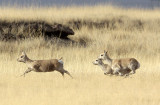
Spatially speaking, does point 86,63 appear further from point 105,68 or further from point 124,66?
point 124,66

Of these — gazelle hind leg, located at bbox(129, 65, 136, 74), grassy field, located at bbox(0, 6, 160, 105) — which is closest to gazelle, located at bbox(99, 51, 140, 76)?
gazelle hind leg, located at bbox(129, 65, 136, 74)

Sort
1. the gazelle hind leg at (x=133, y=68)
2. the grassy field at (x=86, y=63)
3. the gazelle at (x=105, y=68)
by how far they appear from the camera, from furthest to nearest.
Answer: the gazelle at (x=105, y=68) < the gazelle hind leg at (x=133, y=68) < the grassy field at (x=86, y=63)

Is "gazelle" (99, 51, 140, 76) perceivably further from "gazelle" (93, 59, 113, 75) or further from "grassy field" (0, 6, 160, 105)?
"grassy field" (0, 6, 160, 105)

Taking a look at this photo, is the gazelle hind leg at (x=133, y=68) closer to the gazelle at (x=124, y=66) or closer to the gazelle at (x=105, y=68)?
the gazelle at (x=124, y=66)

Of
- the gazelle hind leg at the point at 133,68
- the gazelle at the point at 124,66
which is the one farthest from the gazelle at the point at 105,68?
the gazelle hind leg at the point at 133,68

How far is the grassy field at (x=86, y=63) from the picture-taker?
8.91 metres

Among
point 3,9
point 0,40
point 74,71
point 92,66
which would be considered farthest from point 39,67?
point 3,9

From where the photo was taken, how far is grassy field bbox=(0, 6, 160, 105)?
29.2 feet

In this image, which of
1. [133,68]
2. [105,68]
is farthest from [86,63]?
[133,68]

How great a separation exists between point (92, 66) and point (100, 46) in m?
3.54

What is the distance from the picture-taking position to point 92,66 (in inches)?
544

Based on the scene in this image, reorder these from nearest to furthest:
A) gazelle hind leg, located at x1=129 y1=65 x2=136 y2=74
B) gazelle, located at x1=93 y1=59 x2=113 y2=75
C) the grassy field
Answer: the grassy field
gazelle hind leg, located at x1=129 y1=65 x2=136 y2=74
gazelle, located at x1=93 y1=59 x2=113 y2=75

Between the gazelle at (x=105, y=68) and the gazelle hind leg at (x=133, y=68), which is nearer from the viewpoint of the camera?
the gazelle hind leg at (x=133, y=68)

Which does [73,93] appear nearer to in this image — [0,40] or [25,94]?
[25,94]
